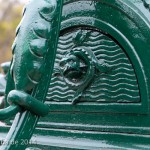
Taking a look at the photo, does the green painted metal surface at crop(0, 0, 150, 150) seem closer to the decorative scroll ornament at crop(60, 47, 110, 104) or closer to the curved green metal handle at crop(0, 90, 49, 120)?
the decorative scroll ornament at crop(60, 47, 110, 104)

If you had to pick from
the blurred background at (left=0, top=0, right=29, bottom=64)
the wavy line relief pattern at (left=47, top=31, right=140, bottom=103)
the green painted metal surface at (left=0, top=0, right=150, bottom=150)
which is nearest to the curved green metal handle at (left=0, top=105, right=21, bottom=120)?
the green painted metal surface at (left=0, top=0, right=150, bottom=150)

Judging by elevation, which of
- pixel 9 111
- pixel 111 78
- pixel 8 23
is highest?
pixel 8 23

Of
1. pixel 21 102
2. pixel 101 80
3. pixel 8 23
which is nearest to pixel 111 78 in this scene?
pixel 101 80

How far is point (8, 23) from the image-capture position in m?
13.1

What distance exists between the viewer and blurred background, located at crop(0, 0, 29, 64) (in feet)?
41.0

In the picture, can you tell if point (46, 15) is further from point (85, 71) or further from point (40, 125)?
point (40, 125)

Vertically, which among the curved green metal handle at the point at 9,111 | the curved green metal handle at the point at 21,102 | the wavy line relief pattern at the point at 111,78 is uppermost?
the wavy line relief pattern at the point at 111,78

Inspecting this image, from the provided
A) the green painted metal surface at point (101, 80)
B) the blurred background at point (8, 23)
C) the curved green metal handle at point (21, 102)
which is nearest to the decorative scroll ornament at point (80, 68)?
the green painted metal surface at point (101, 80)

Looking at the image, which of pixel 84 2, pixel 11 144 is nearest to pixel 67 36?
pixel 84 2

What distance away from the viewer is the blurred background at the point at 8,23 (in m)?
12.5

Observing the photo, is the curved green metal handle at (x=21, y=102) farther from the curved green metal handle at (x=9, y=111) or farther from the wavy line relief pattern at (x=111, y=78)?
the wavy line relief pattern at (x=111, y=78)

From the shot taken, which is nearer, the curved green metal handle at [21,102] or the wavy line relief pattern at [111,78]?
the curved green metal handle at [21,102]

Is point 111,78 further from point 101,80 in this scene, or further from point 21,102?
point 21,102

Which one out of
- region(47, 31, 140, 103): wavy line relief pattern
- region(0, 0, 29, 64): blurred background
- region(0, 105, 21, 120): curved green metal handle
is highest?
region(0, 0, 29, 64): blurred background
